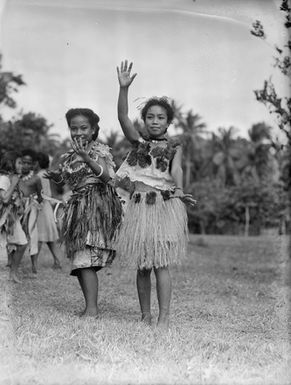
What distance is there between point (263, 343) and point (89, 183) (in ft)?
5.78

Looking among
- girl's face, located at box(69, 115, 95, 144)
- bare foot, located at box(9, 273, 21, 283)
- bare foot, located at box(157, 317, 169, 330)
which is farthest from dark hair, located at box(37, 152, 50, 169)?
bare foot, located at box(157, 317, 169, 330)

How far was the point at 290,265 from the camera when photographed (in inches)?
480

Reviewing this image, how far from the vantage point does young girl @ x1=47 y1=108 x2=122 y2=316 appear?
15.4 ft

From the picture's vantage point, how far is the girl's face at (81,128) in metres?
4.80

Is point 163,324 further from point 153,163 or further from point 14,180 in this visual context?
point 14,180

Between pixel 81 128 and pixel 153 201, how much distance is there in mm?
855

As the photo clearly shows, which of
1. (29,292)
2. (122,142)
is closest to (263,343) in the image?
(29,292)

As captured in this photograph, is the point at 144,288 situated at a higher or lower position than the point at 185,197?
lower

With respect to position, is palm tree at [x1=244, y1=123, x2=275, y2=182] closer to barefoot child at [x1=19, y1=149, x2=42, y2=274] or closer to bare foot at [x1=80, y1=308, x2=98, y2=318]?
barefoot child at [x1=19, y1=149, x2=42, y2=274]

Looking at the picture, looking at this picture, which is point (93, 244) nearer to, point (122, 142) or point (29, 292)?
point (29, 292)

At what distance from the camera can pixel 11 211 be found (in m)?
6.84

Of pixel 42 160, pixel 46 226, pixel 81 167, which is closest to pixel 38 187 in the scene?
pixel 42 160

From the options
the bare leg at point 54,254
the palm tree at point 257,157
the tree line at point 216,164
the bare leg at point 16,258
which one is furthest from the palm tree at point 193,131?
the bare leg at point 16,258

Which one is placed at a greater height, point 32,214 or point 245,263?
point 32,214
